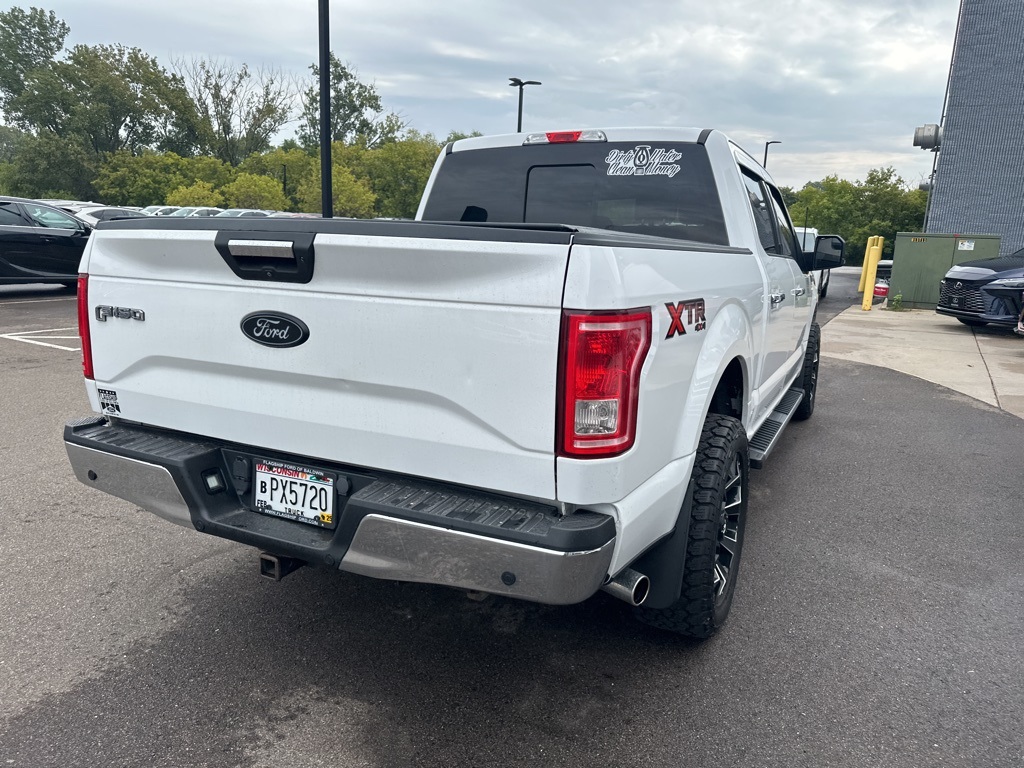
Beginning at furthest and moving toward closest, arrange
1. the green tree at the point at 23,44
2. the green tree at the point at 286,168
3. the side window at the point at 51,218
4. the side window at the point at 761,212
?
the green tree at the point at 23,44
the green tree at the point at 286,168
the side window at the point at 51,218
the side window at the point at 761,212

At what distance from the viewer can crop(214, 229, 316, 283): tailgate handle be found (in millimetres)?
2312

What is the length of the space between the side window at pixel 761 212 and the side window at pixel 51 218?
12.4 metres

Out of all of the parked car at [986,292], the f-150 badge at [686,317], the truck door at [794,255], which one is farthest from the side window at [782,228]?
the parked car at [986,292]

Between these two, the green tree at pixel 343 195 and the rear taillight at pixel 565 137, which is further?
the green tree at pixel 343 195

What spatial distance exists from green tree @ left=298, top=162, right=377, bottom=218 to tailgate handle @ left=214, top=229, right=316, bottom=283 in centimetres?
3116

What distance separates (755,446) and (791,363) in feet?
4.77

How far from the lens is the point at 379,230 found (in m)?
2.23

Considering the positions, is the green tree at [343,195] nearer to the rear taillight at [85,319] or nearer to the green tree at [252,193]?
the green tree at [252,193]

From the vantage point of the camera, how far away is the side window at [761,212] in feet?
13.4

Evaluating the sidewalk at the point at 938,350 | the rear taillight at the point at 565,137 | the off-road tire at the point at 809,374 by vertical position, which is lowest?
the sidewalk at the point at 938,350

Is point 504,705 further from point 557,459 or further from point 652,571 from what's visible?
point 557,459

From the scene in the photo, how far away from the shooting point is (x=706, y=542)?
8.79 ft

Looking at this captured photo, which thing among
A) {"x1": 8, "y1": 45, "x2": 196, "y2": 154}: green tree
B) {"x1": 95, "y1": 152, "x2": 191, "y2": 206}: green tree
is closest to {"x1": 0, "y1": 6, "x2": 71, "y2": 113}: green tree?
{"x1": 8, "y1": 45, "x2": 196, "y2": 154}: green tree

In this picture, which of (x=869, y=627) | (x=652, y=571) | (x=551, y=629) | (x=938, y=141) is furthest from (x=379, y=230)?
(x=938, y=141)
